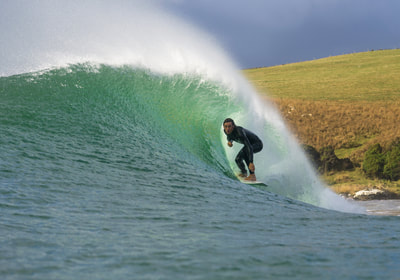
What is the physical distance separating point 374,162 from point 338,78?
78.6ft

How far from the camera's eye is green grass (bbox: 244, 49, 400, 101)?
117 ft

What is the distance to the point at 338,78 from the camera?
44.8 meters

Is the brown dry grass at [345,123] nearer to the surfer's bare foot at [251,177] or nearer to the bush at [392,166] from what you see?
the bush at [392,166]

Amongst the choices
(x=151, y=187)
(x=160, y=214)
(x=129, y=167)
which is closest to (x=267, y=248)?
(x=160, y=214)

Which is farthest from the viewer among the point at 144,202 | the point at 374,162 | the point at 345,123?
the point at 345,123

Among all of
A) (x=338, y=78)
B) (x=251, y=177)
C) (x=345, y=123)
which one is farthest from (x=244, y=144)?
(x=338, y=78)

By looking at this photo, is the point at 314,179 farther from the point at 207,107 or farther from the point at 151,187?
the point at 151,187

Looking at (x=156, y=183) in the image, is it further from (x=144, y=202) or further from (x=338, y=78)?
(x=338, y=78)

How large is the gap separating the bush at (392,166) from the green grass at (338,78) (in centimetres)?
1054

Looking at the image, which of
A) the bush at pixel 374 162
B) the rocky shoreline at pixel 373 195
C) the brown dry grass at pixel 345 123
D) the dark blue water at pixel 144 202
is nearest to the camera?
the dark blue water at pixel 144 202

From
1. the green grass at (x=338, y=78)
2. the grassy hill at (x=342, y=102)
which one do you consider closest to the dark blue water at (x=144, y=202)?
the grassy hill at (x=342, y=102)

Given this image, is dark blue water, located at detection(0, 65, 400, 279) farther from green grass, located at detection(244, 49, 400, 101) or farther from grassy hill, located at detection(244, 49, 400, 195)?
green grass, located at detection(244, 49, 400, 101)

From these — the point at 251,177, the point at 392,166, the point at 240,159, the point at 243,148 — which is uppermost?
the point at 392,166

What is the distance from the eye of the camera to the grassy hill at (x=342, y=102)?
25016 millimetres
